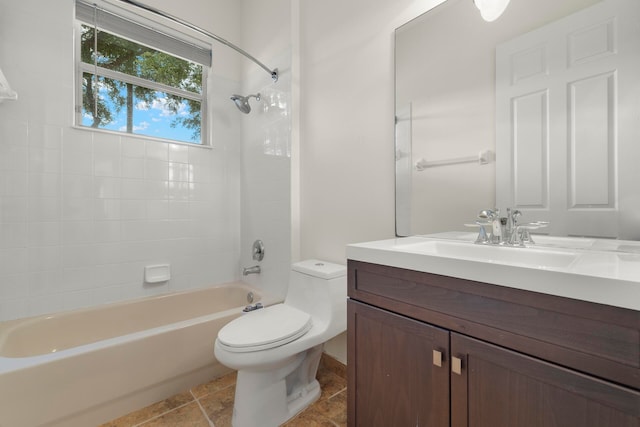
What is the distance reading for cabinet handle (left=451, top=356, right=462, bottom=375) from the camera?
78 centimetres

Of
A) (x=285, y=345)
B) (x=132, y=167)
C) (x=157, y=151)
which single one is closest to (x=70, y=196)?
(x=132, y=167)

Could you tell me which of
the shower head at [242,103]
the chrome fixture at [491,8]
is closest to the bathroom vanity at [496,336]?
the chrome fixture at [491,8]

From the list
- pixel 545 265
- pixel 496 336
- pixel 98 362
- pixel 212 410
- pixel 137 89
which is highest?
pixel 137 89

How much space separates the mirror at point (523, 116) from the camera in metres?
0.92

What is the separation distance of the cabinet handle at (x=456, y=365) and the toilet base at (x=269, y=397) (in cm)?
81

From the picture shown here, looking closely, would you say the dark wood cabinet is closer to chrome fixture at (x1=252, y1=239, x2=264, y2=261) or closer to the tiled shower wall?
chrome fixture at (x1=252, y1=239, x2=264, y2=261)

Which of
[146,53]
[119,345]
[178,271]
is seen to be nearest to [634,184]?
[119,345]

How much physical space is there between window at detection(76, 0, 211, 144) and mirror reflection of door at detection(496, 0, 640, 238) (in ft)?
7.18

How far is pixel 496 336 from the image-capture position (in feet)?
2.36

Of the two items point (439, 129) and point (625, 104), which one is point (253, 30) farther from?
point (625, 104)

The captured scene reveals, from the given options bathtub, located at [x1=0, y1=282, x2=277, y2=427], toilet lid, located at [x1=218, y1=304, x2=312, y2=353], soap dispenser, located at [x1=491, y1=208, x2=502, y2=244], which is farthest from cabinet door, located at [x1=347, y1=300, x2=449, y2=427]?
bathtub, located at [x1=0, y1=282, x2=277, y2=427]

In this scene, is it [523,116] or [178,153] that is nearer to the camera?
[523,116]

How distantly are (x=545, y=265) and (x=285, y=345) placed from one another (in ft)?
3.33

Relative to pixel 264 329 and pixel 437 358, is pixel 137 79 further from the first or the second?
pixel 437 358
